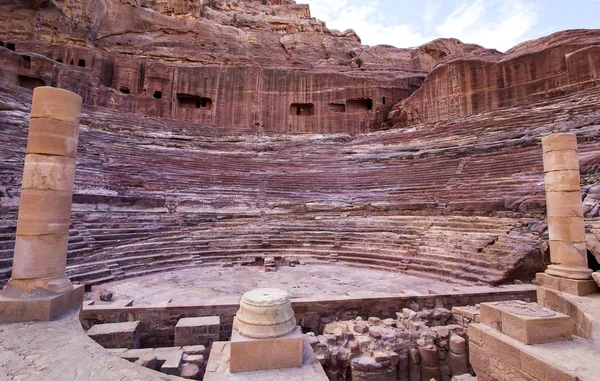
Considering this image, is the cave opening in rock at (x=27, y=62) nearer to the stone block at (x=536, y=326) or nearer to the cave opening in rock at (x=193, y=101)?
the cave opening in rock at (x=193, y=101)

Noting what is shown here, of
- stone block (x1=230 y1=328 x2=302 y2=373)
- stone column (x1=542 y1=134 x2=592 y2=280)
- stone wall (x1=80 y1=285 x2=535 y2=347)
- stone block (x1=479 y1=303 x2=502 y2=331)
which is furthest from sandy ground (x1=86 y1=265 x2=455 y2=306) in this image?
stone block (x1=230 y1=328 x2=302 y2=373)

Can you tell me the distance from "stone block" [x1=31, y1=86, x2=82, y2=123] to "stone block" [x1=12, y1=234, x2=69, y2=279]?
191 cm

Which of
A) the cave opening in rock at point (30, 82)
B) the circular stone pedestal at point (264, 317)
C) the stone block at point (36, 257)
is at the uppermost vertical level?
the cave opening in rock at point (30, 82)

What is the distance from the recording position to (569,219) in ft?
20.2

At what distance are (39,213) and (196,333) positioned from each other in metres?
3.10

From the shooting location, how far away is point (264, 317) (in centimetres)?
316

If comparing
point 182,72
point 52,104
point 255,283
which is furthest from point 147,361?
point 182,72

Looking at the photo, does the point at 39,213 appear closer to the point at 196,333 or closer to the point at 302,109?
the point at 196,333

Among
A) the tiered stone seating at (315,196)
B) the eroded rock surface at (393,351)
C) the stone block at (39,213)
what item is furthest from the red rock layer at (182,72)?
the eroded rock surface at (393,351)

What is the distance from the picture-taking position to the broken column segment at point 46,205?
4227mm

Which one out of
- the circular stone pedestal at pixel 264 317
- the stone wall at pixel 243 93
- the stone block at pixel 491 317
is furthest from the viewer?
the stone wall at pixel 243 93

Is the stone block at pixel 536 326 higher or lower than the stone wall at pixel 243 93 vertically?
lower

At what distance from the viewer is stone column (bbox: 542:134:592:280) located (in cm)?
599

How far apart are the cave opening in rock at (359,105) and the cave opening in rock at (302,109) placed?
318 cm
